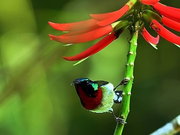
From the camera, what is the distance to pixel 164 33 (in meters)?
0.65

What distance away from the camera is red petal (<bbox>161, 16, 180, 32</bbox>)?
0.64 m

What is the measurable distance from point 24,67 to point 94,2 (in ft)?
0.89

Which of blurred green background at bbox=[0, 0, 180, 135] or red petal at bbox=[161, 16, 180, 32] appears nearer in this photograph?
red petal at bbox=[161, 16, 180, 32]

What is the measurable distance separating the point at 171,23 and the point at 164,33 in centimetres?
2

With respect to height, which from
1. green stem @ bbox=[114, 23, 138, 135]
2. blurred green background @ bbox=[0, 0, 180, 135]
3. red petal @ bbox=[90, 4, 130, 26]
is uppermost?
red petal @ bbox=[90, 4, 130, 26]

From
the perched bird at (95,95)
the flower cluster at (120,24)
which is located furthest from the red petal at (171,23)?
the perched bird at (95,95)

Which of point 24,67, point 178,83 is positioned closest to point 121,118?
point 24,67

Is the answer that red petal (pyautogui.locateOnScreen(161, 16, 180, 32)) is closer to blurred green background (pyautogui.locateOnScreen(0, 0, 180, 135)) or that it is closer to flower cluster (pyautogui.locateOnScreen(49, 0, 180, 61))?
flower cluster (pyautogui.locateOnScreen(49, 0, 180, 61))

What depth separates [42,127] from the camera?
5.33ft

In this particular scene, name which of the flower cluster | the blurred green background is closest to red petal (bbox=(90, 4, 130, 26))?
the flower cluster

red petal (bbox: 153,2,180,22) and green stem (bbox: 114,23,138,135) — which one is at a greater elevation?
red petal (bbox: 153,2,180,22)

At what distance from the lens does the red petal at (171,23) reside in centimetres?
64

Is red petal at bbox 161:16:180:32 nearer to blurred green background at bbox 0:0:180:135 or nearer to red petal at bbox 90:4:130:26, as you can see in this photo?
red petal at bbox 90:4:130:26

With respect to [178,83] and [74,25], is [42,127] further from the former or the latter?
[74,25]
